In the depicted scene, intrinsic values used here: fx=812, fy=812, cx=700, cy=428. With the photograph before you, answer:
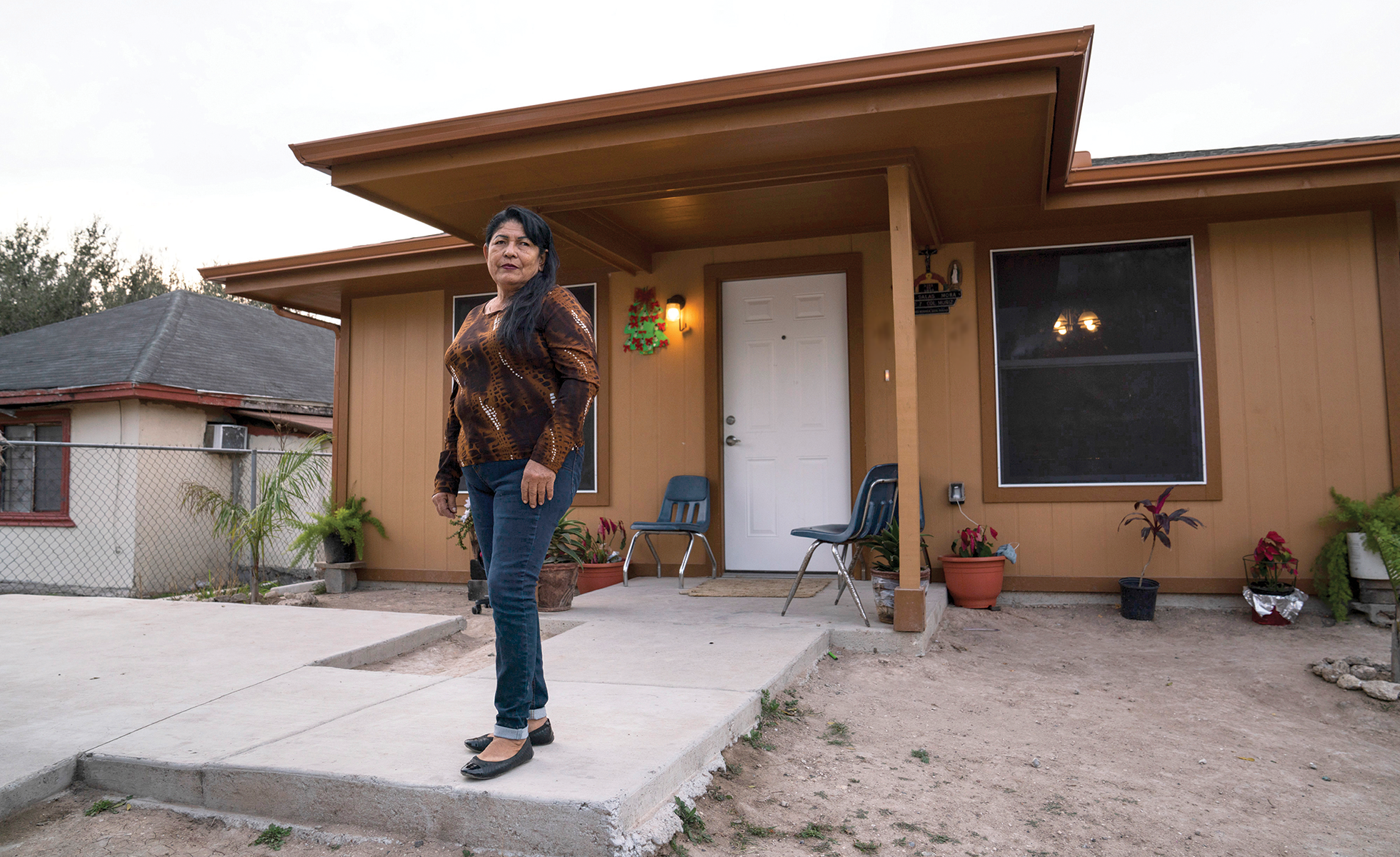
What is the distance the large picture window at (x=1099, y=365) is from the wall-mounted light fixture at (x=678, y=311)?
2.06m

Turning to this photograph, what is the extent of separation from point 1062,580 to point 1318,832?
9.71 ft

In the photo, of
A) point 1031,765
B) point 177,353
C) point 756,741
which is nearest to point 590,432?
point 756,741

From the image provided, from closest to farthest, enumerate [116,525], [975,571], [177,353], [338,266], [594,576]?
[975,571] < [594,576] < [338,266] < [116,525] < [177,353]

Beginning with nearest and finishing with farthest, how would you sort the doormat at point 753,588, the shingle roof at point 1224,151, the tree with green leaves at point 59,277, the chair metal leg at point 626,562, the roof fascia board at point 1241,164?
the roof fascia board at point 1241,164
the shingle roof at point 1224,151
the doormat at point 753,588
the chair metal leg at point 626,562
the tree with green leaves at point 59,277

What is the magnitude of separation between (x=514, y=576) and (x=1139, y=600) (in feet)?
13.2

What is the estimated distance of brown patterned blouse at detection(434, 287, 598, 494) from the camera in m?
1.85

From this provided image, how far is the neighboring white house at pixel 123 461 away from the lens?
8.51 meters

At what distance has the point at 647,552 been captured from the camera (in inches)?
225

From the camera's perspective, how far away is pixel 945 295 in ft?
16.7

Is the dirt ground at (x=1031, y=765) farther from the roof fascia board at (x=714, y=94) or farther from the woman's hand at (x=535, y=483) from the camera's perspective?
the roof fascia board at (x=714, y=94)

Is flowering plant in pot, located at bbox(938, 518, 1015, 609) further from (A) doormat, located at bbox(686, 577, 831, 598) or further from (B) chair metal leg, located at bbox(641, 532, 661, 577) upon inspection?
(B) chair metal leg, located at bbox(641, 532, 661, 577)

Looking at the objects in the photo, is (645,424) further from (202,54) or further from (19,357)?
(202,54)

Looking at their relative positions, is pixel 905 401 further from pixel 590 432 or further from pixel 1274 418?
pixel 590 432

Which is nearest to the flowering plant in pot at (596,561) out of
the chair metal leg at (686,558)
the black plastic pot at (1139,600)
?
the chair metal leg at (686,558)
